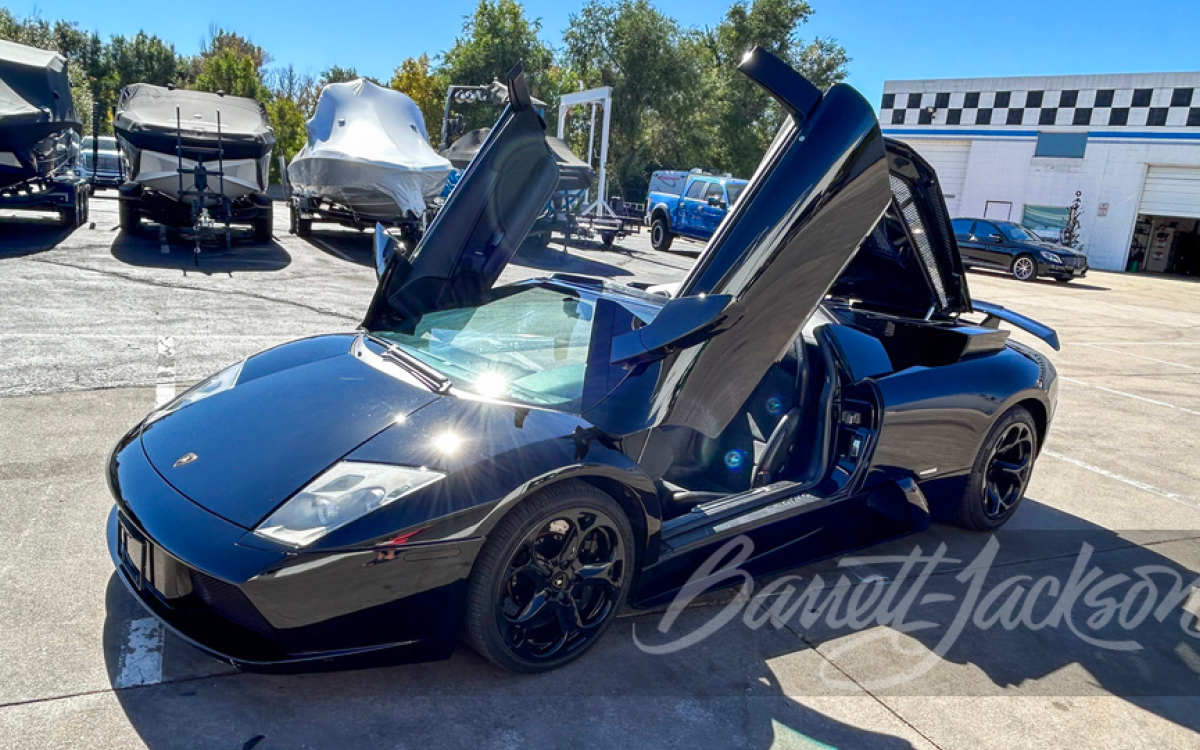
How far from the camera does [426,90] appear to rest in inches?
1550

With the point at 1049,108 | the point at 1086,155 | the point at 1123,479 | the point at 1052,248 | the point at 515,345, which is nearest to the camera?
the point at 515,345

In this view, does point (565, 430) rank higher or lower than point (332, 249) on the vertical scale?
higher

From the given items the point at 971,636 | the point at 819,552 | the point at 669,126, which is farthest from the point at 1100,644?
the point at 669,126

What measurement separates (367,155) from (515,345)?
1110cm

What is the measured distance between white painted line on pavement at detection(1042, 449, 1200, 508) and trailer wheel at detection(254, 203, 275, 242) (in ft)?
37.0

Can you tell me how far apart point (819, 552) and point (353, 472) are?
206 centimetres

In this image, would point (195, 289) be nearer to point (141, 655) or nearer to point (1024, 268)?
point (141, 655)

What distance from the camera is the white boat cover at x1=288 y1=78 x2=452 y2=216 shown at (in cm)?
1354

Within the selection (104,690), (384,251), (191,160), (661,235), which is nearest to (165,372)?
(384,251)

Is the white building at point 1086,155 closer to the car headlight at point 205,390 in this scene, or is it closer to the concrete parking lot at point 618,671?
the concrete parking lot at point 618,671

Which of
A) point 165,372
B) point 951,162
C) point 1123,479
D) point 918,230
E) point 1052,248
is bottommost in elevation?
point 165,372

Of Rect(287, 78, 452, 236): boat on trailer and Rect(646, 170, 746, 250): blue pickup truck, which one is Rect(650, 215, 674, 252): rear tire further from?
Rect(287, 78, 452, 236): boat on trailer

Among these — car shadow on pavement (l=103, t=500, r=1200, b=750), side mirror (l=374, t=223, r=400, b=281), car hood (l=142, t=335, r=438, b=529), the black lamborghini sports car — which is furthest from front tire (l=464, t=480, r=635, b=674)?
side mirror (l=374, t=223, r=400, b=281)

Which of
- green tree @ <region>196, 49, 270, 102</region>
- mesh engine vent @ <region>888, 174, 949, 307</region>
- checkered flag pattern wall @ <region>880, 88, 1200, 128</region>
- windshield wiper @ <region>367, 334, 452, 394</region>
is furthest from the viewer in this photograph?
green tree @ <region>196, 49, 270, 102</region>
